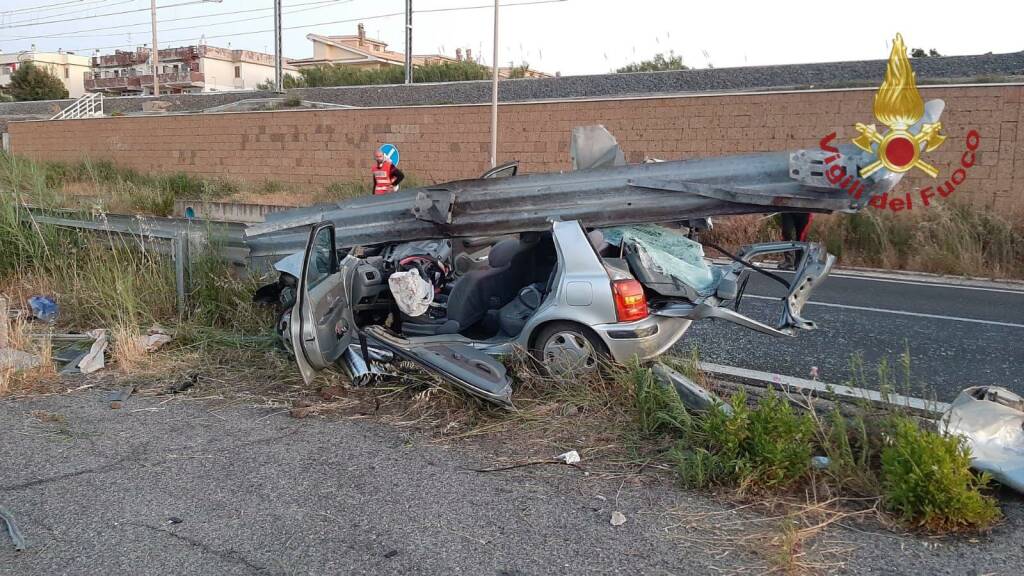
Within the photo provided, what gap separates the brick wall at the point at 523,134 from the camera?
53.2ft

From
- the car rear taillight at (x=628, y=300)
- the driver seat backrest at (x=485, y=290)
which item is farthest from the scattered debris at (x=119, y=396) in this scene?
the car rear taillight at (x=628, y=300)

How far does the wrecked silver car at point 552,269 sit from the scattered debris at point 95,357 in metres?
1.42

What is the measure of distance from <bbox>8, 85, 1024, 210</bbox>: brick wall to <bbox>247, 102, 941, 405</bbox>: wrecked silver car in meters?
12.0

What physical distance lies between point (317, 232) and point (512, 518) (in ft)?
9.39

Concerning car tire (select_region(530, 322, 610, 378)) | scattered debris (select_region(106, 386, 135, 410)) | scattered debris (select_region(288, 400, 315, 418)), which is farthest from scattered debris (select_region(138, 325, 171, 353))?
car tire (select_region(530, 322, 610, 378))

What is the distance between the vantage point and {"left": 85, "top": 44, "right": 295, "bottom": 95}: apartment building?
86.1m

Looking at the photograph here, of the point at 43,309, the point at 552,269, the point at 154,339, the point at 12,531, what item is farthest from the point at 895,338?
the point at 43,309

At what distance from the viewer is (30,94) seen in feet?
238

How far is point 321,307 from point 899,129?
12.4ft

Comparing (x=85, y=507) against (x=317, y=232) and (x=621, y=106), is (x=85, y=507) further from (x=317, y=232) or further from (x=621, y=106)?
(x=621, y=106)

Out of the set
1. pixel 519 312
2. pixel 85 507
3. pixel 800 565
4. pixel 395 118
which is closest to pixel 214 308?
pixel 519 312

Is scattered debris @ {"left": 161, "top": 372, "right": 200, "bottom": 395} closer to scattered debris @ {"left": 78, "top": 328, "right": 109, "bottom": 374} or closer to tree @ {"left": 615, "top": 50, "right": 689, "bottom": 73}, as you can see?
scattered debris @ {"left": 78, "top": 328, "right": 109, "bottom": 374}

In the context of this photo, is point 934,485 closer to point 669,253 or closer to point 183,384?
point 669,253

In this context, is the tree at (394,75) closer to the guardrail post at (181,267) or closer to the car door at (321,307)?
the guardrail post at (181,267)
